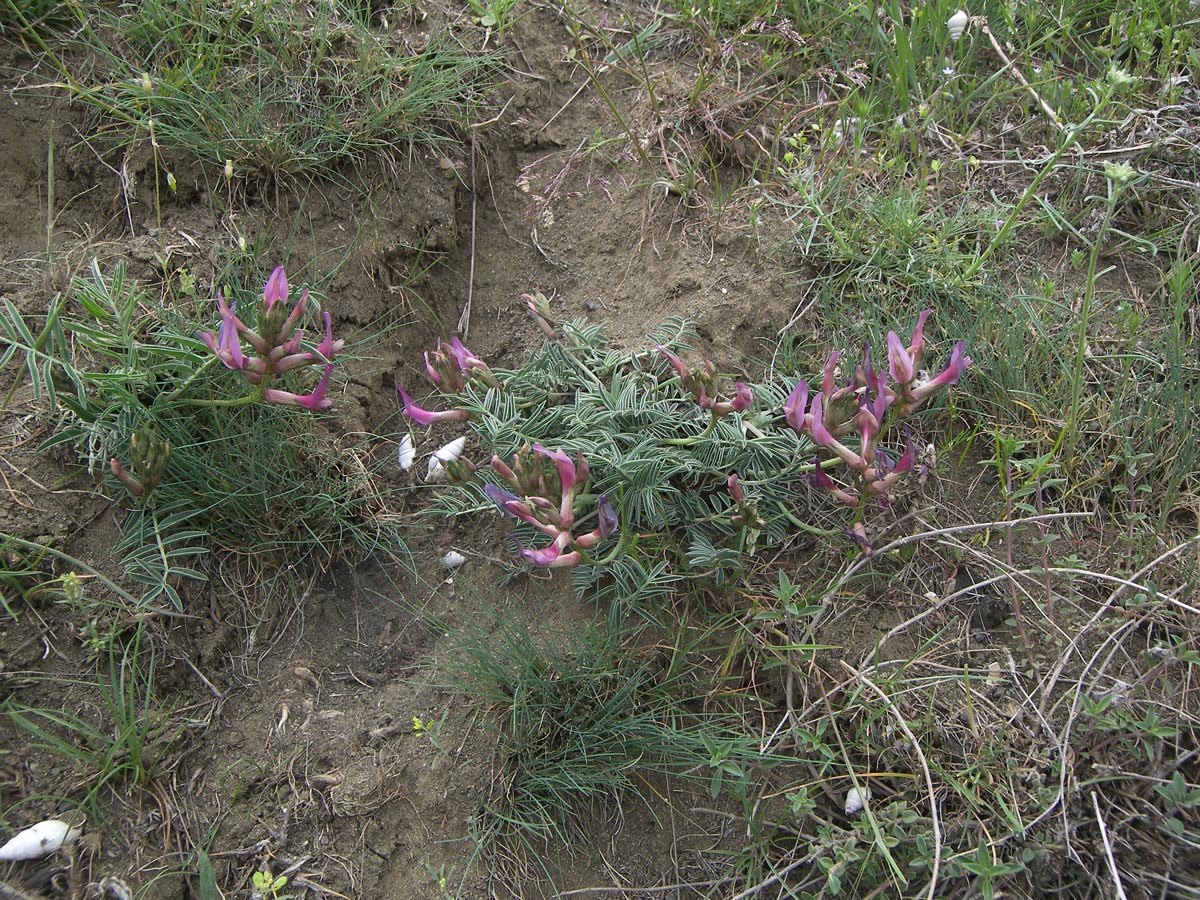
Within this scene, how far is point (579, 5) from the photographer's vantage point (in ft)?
9.52

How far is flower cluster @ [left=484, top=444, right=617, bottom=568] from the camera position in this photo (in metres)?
1.70

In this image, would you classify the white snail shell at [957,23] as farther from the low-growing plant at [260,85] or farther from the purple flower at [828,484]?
the purple flower at [828,484]

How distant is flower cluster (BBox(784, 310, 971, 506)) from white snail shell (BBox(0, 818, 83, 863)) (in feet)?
5.45

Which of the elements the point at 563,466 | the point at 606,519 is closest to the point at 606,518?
the point at 606,519

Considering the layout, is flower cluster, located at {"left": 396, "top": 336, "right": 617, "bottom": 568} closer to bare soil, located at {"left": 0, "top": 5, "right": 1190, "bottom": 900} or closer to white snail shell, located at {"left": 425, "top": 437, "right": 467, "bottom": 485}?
white snail shell, located at {"left": 425, "top": 437, "right": 467, "bottom": 485}

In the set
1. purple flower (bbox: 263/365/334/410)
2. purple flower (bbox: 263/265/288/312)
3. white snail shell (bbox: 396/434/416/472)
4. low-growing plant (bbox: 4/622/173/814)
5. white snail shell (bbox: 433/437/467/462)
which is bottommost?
low-growing plant (bbox: 4/622/173/814)

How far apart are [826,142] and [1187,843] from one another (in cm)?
196

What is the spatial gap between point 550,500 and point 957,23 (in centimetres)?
201

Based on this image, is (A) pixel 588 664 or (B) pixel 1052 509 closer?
(A) pixel 588 664

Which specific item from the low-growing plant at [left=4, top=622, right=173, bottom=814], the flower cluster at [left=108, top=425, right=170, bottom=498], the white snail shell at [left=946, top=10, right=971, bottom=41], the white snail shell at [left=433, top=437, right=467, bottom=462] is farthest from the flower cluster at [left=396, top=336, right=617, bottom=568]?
the white snail shell at [left=946, top=10, right=971, bottom=41]

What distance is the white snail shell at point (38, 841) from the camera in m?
1.66

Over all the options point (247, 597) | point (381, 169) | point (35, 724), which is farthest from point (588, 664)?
point (381, 169)

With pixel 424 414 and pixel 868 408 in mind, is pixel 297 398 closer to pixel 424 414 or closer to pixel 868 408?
pixel 424 414

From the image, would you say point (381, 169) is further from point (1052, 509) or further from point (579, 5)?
point (1052, 509)
